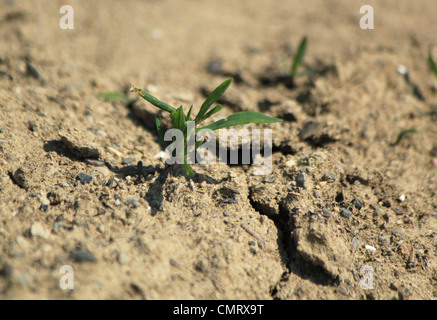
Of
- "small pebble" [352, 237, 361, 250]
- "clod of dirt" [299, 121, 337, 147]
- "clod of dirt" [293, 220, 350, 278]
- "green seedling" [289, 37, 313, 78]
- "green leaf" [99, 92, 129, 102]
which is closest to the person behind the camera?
"clod of dirt" [293, 220, 350, 278]

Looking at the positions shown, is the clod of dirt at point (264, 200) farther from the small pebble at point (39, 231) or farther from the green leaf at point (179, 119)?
the small pebble at point (39, 231)

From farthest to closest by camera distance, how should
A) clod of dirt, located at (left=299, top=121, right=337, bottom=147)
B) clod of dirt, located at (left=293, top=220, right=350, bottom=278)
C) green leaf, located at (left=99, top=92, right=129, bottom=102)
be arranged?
1. green leaf, located at (left=99, top=92, right=129, bottom=102)
2. clod of dirt, located at (left=299, top=121, right=337, bottom=147)
3. clod of dirt, located at (left=293, top=220, right=350, bottom=278)

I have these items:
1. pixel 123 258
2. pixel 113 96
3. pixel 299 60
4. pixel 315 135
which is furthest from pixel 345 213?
pixel 113 96

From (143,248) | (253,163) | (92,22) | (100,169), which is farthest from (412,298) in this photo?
(92,22)

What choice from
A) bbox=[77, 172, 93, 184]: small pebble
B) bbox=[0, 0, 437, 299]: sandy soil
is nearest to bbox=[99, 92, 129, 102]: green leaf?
bbox=[0, 0, 437, 299]: sandy soil

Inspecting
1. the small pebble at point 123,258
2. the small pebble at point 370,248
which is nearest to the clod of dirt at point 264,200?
the small pebble at point 370,248

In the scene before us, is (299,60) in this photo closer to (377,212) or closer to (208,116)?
(208,116)

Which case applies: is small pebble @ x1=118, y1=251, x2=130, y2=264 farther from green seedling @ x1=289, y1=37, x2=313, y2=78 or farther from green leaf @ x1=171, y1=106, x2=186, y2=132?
green seedling @ x1=289, y1=37, x2=313, y2=78
